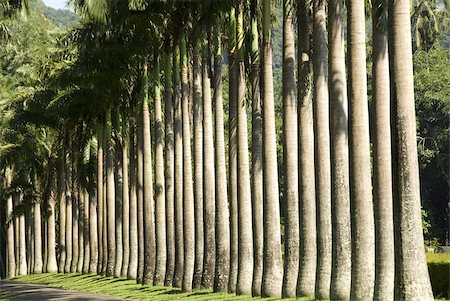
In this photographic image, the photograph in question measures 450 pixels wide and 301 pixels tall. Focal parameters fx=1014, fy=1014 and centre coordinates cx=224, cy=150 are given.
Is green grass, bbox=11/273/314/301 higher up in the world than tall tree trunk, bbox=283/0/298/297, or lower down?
lower down

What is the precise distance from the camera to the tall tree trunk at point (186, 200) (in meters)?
33.6

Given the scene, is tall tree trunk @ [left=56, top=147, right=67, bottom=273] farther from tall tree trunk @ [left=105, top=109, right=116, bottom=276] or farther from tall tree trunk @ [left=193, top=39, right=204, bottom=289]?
tall tree trunk @ [left=193, top=39, right=204, bottom=289]

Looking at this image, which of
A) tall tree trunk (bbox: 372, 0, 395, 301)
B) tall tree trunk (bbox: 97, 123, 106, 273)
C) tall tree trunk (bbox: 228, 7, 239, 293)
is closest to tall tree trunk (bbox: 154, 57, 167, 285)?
tall tree trunk (bbox: 228, 7, 239, 293)

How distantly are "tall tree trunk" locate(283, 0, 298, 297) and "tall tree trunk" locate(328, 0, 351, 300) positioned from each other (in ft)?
12.0

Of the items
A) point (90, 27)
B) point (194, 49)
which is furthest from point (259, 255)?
point (90, 27)

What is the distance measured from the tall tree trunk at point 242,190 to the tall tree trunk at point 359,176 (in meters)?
8.40

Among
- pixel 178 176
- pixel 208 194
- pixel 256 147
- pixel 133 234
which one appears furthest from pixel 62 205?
pixel 256 147

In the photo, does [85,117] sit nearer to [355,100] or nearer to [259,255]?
[259,255]

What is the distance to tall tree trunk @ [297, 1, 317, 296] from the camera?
80.9 feet

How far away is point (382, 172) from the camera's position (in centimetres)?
1953

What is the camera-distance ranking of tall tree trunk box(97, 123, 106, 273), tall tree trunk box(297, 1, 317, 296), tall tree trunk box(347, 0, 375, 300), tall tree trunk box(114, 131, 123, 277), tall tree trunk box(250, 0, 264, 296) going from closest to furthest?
tall tree trunk box(347, 0, 375, 300) < tall tree trunk box(297, 1, 317, 296) < tall tree trunk box(250, 0, 264, 296) < tall tree trunk box(114, 131, 123, 277) < tall tree trunk box(97, 123, 106, 273)

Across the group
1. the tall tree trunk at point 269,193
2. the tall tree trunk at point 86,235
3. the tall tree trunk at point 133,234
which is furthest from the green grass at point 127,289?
the tall tree trunk at point 86,235

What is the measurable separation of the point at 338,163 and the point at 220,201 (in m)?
9.73

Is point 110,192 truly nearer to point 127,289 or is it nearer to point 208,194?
point 127,289
